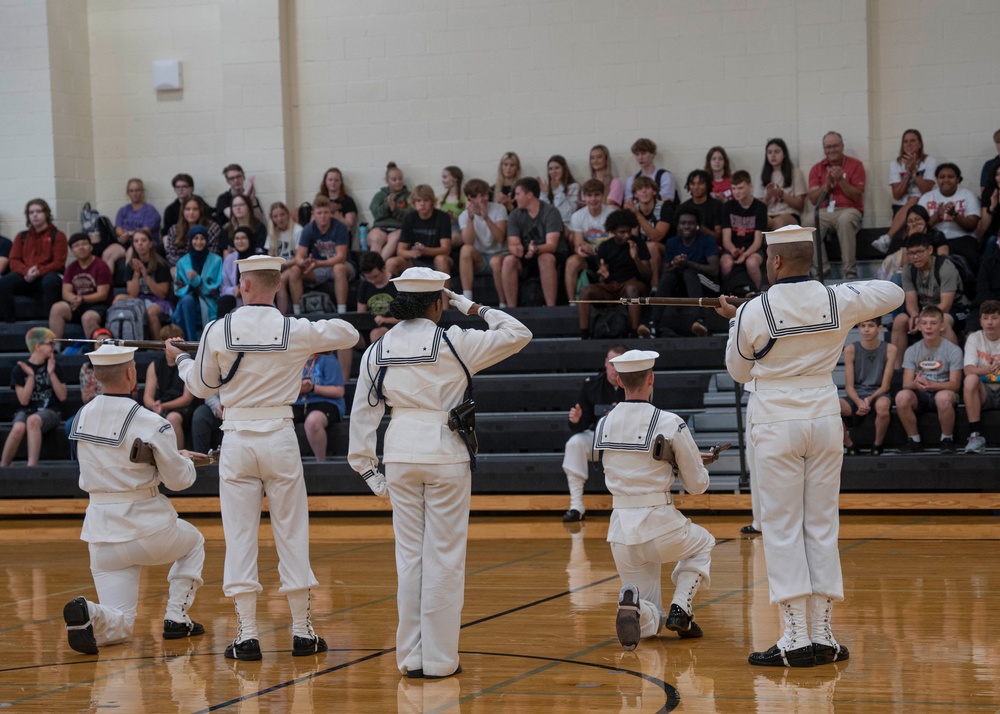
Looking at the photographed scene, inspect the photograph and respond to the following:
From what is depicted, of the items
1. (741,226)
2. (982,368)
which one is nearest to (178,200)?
(741,226)

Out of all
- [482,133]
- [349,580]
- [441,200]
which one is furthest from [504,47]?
[349,580]

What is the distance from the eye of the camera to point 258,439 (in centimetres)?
607

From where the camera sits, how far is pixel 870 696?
502 cm

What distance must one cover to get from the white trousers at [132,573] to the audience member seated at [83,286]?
7.67 m

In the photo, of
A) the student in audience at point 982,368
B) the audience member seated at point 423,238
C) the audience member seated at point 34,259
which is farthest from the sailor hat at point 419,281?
the audience member seated at point 34,259

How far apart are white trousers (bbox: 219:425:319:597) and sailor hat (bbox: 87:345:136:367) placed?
3.28 feet

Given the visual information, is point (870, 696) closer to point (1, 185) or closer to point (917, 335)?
point (917, 335)

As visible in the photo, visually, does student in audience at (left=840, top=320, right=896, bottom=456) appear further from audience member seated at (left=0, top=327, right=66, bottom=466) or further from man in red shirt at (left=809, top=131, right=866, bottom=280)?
audience member seated at (left=0, top=327, right=66, bottom=466)

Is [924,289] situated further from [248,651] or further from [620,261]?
[248,651]

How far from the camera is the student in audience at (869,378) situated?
416 inches

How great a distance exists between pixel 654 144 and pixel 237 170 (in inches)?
195

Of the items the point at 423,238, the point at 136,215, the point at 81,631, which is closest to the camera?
the point at 81,631

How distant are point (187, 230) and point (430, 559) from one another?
9.85 meters

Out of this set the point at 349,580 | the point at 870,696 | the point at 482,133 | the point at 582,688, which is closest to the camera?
the point at 870,696
